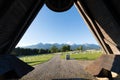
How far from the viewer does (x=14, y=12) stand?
10.3 meters

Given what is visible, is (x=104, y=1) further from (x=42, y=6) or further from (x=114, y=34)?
(x=42, y=6)

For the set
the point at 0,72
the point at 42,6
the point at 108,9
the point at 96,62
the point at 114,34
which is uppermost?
the point at 42,6

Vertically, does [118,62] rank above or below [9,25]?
below

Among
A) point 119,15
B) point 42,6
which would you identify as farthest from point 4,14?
point 119,15

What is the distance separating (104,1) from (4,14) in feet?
15.5

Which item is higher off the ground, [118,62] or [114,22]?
[114,22]

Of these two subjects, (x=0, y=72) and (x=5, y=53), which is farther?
(x=5, y=53)

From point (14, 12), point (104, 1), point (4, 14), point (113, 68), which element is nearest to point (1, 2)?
point (4, 14)

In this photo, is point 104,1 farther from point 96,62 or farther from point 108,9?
point 96,62

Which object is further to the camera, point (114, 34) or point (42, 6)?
point (42, 6)

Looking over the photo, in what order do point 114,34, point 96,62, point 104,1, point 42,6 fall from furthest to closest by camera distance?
point 96,62 → point 42,6 → point 114,34 → point 104,1

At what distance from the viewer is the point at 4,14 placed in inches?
374

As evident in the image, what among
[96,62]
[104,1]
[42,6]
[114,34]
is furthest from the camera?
[96,62]

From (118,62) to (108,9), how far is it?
3.28 meters
